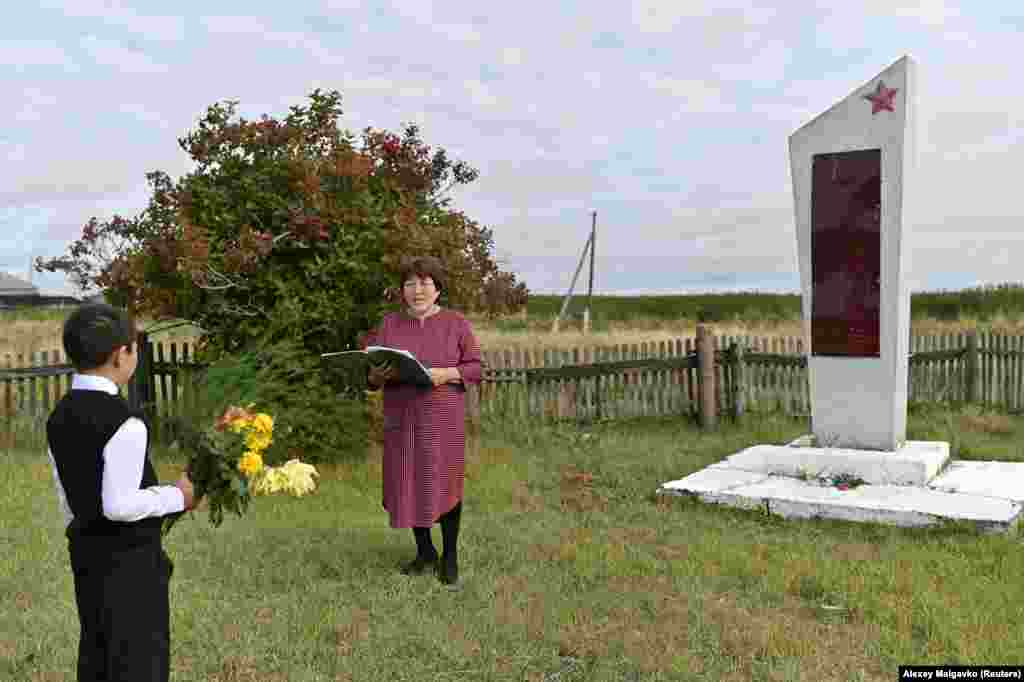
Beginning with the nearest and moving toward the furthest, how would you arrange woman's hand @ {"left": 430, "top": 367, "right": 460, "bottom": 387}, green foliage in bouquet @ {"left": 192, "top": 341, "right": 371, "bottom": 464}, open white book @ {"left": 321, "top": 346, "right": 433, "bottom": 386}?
open white book @ {"left": 321, "top": 346, "right": 433, "bottom": 386} → woman's hand @ {"left": 430, "top": 367, "right": 460, "bottom": 387} → green foliage in bouquet @ {"left": 192, "top": 341, "right": 371, "bottom": 464}

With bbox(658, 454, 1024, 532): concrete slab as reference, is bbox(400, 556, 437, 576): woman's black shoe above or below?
below

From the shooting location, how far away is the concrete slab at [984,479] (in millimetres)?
6375

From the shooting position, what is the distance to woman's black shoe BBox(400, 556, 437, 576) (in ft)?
15.8

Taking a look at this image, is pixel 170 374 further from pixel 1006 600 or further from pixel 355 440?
pixel 1006 600

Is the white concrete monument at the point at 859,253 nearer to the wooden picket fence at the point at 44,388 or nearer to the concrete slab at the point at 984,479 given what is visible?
the concrete slab at the point at 984,479

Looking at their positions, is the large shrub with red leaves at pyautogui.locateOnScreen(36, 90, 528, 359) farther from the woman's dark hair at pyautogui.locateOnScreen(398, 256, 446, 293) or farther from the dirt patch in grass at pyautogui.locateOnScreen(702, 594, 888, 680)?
the dirt patch in grass at pyautogui.locateOnScreen(702, 594, 888, 680)

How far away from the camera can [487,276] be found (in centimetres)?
886

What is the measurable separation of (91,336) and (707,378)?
891 centimetres

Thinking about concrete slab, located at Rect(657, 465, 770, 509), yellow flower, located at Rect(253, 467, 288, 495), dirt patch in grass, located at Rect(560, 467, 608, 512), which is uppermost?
yellow flower, located at Rect(253, 467, 288, 495)

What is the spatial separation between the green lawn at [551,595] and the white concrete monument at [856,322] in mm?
1013

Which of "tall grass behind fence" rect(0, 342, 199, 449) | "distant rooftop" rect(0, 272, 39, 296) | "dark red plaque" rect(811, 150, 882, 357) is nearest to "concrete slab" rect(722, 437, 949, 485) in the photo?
"dark red plaque" rect(811, 150, 882, 357)

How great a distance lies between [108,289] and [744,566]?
260 inches

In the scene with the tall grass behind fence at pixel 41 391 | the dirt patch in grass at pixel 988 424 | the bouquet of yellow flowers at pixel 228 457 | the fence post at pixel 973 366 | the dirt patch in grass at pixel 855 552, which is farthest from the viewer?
the fence post at pixel 973 366

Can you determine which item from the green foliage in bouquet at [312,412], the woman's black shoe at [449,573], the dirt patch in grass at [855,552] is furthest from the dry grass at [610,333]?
→ the woman's black shoe at [449,573]
